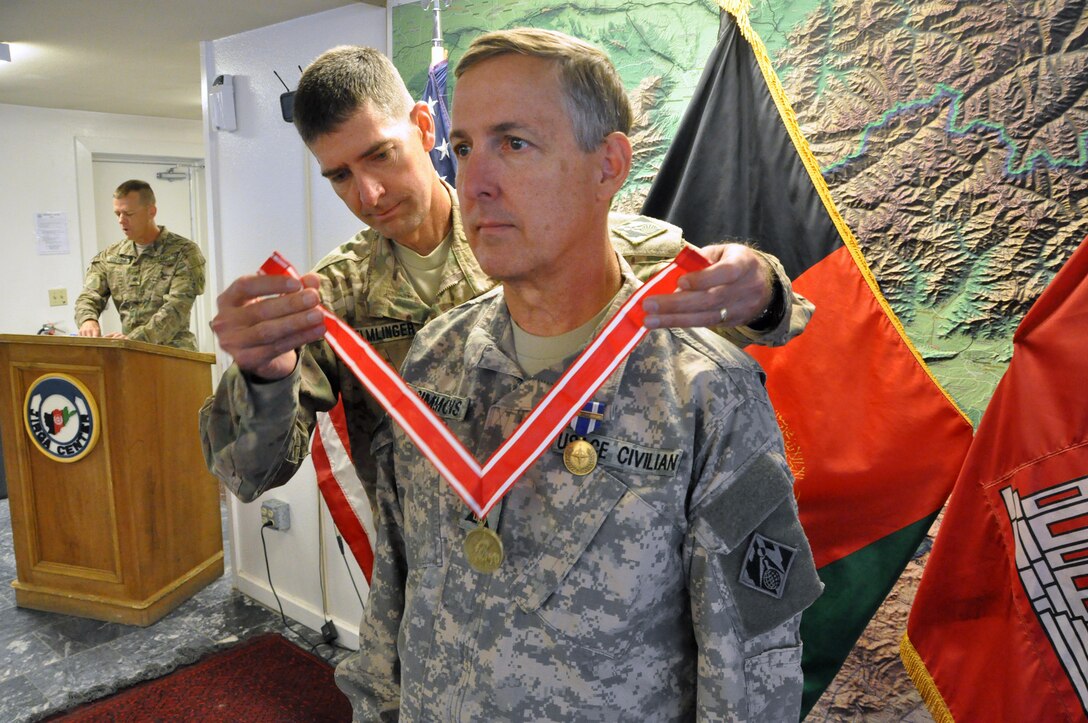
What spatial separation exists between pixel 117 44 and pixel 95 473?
2.27 metres

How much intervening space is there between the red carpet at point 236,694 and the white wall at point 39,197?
426 cm

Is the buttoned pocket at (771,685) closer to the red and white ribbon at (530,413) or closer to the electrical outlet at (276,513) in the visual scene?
the red and white ribbon at (530,413)

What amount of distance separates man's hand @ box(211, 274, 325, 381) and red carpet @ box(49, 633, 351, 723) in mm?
2160

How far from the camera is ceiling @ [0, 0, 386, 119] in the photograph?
10.2ft

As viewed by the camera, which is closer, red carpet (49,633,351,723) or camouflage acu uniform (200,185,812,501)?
camouflage acu uniform (200,185,812,501)

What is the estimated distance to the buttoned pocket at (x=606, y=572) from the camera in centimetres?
98

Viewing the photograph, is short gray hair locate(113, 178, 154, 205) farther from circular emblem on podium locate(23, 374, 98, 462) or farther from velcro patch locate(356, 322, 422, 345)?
velcro patch locate(356, 322, 422, 345)

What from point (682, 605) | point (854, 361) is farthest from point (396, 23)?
point (682, 605)

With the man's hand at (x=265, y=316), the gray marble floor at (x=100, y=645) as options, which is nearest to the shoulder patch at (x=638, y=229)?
the man's hand at (x=265, y=316)

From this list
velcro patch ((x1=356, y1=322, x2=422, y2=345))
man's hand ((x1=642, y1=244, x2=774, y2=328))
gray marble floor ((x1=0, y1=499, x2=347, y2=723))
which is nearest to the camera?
man's hand ((x1=642, y1=244, x2=774, y2=328))

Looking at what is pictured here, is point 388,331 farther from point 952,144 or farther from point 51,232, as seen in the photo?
point 51,232

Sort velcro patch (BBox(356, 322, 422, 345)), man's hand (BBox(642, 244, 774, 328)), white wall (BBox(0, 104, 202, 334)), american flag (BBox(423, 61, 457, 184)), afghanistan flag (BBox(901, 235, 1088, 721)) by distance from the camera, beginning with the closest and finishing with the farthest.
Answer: man's hand (BBox(642, 244, 774, 328)) → afghanistan flag (BBox(901, 235, 1088, 721)) → velcro patch (BBox(356, 322, 422, 345)) → american flag (BBox(423, 61, 457, 184)) → white wall (BBox(0, 104, 202, 334))

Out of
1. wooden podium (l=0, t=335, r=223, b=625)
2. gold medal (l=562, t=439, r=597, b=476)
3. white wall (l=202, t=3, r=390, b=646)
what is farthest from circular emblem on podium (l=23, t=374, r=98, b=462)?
gold medal (l=562, t=439, r=597, b=476)

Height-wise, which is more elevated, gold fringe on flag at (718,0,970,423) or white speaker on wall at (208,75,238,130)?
white speaker on wall at (208,75,238,130)
